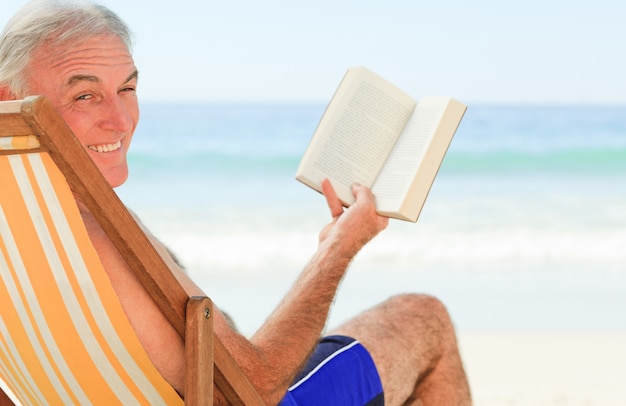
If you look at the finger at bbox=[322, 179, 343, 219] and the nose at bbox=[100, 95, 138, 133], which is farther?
the finger at bbox=[322, 179, 343, 219]

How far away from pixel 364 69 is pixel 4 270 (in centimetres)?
116

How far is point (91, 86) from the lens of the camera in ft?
6.04

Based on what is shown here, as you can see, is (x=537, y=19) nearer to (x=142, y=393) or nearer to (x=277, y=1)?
(x=277, y=1)

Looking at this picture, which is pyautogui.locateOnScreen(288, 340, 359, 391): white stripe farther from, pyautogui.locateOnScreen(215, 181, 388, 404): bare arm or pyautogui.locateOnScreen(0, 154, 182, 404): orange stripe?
pyautogui.locateOnScreen(0, 154, 182, 404): orange stripe

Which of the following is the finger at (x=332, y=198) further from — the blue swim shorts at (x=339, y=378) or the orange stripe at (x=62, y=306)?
the orange stripe at (x=62, y=306)

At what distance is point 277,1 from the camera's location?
22.6 m

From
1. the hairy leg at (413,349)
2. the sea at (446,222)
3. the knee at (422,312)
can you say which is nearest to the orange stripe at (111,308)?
the hairy leg at (413,349)

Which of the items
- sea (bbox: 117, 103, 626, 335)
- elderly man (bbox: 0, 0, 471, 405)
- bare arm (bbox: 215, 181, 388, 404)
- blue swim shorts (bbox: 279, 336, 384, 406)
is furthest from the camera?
sea (bbox: 117, 103, 626, 335)

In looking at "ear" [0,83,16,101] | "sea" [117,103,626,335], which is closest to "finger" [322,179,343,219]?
"ear" [0,83,16,101]

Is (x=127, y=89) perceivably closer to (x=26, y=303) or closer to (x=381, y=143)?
(x=26, y=303)

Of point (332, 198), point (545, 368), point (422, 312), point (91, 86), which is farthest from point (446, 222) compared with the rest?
point (91, 86)

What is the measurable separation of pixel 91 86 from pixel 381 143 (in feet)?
2.58

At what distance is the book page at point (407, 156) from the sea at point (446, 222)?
1421 mm

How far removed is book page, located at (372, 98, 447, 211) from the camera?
221cm
